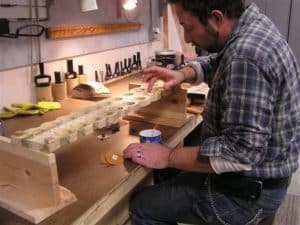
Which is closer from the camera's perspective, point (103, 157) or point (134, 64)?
point (103, 157)

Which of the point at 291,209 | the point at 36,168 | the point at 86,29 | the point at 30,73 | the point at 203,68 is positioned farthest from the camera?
the point at 291,209

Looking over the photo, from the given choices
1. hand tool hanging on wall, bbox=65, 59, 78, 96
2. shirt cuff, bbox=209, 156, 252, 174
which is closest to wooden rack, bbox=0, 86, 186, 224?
shirt cuff, bbox=209, 156, 252, 174

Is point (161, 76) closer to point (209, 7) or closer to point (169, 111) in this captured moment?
Result: point (169, 111)

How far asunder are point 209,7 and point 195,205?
67 centimetres

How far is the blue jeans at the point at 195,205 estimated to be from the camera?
111 cm

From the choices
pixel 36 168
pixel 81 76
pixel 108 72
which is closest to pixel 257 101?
pixel 36 168

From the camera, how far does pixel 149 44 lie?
107 inches

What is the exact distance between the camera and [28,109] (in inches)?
60.9

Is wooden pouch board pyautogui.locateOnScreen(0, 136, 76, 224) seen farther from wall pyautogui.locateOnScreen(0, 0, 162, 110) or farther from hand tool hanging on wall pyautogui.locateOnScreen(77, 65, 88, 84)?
hand tool hanging on wall pyautogui.locateOnScreen(77, 65, 88, 84)

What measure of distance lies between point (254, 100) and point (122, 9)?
64.5 inches

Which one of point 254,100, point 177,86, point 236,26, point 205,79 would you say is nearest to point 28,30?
point 177,86

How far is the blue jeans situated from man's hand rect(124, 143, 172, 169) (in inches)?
6.3

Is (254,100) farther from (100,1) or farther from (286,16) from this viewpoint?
(286,16)

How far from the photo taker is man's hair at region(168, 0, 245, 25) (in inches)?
39.2
